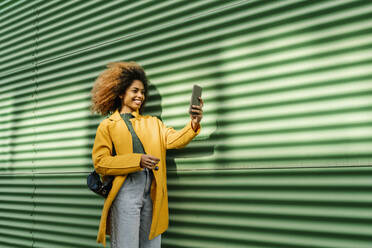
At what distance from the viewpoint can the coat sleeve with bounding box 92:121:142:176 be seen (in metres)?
2.55

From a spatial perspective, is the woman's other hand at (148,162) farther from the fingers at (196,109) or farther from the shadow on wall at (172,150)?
the shadow on wall at (172,150)

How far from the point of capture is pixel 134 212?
2.63 meters

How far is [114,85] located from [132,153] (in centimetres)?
78

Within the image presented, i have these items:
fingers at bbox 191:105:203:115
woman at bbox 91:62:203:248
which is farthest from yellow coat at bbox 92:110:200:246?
fingers at bbox 191:105:203:115

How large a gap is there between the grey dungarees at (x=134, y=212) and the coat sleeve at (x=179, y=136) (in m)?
0.27

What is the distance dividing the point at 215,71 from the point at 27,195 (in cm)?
329

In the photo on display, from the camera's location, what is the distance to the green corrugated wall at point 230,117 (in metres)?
2.44

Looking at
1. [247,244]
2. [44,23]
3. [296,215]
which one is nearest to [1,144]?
[44,23]

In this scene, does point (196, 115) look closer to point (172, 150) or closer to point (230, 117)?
point (230, 117)

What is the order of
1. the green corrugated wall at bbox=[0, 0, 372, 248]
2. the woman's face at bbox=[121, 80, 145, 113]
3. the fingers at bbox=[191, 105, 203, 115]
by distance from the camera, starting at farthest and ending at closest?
the woman's face at bbox=[121, 80, 145, 113] → the fingers at bbox=[191, 105, 203, 115] → the green corrugated wall at bbox=[0, 0, 372, 248]

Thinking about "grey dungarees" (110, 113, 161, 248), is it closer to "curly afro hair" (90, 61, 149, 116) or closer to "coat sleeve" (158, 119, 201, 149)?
"coat sleeve" (158, 119, 201, 149)

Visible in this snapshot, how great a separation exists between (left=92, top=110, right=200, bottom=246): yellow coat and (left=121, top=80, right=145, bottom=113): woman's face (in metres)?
0.09

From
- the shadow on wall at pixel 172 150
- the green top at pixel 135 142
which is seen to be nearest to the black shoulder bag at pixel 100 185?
the green top at pixel 135 142

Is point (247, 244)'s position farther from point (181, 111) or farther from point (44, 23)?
point (44, 23)
